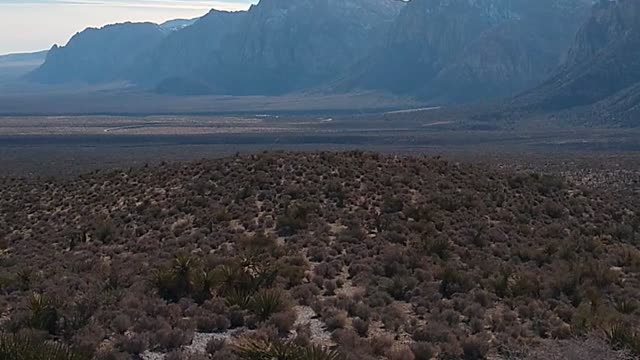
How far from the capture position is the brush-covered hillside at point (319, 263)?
1476 centimetres

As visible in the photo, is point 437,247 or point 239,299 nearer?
point 239,299

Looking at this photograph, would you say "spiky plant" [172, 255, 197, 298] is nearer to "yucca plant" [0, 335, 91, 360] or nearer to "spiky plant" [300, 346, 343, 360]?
"yucca plant" [0, 335, 91, 360]

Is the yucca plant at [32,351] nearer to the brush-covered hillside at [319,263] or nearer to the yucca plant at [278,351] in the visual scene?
the brush-covered hillside at [319,263]

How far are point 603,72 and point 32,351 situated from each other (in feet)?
549

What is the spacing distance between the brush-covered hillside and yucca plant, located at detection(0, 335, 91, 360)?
1.7 inches

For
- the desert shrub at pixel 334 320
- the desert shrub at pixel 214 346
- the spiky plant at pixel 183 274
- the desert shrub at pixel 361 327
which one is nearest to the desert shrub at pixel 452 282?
the desert shrub at pixel 334 320

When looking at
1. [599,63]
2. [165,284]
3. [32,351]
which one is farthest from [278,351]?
[599,63]

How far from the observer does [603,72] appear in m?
168

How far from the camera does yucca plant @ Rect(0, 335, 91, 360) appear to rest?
38.6 ft

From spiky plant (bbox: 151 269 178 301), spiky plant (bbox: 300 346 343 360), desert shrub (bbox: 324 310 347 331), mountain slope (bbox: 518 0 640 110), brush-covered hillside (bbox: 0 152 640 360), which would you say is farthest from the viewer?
mountain slope (bbox: 518 0 640 110)

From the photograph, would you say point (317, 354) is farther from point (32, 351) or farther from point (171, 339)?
point (32, 351)

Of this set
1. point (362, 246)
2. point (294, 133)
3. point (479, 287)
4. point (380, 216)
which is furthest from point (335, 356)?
point (294, 133)

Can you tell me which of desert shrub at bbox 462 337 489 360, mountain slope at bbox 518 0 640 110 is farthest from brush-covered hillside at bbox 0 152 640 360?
mountain slope at bbox 518 0 640 110

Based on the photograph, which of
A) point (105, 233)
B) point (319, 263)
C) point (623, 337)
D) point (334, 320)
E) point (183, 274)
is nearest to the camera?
point (623, 337)
